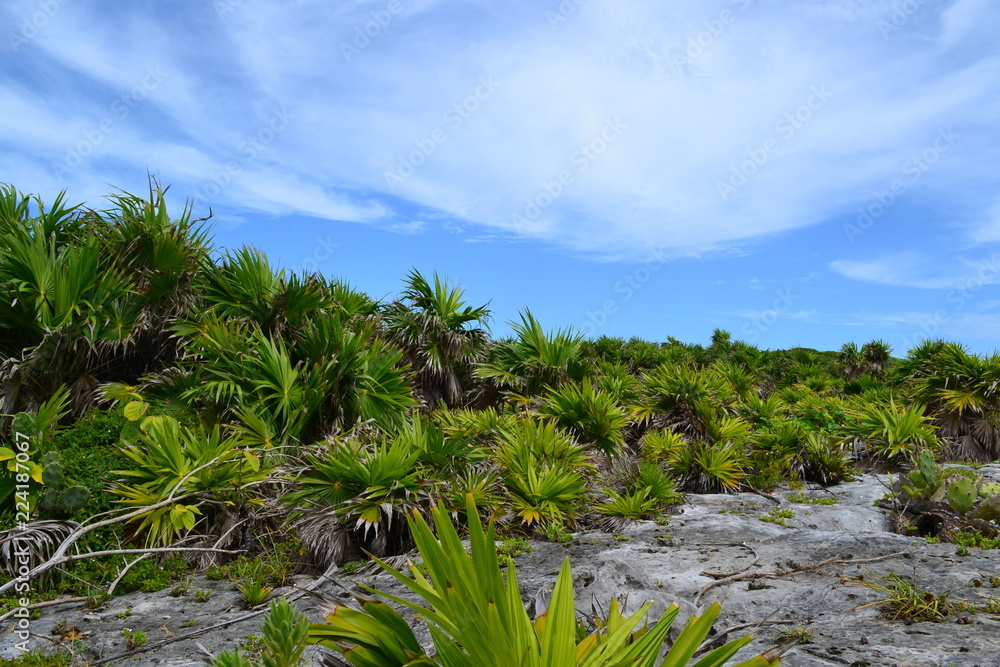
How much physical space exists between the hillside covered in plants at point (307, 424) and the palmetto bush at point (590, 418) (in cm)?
4

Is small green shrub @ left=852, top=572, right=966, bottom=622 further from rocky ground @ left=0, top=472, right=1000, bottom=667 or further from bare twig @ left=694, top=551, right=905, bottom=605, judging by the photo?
bare twig @ left=694, top=551, right=905, bottom=605

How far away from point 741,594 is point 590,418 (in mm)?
5678

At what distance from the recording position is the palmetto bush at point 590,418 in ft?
35.2

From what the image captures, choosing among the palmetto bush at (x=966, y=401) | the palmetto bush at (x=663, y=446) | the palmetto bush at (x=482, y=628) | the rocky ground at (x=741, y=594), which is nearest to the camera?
the palmetto bush at (x=482, y=628)

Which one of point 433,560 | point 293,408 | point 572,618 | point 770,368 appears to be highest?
point 770,368

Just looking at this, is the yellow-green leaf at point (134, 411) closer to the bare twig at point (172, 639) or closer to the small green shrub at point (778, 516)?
the bare twig at point (172, 639)

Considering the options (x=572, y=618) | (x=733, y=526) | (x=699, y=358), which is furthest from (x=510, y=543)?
(x=699, y=358)

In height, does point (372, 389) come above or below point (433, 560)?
above

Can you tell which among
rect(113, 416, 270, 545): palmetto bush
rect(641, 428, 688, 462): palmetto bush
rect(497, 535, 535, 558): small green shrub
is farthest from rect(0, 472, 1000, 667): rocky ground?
rect(641, 428, 688, 462): palmetto bush

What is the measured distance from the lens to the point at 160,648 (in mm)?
4492

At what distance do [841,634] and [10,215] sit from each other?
1224 centimetres

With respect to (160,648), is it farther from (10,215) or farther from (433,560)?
(10,215)

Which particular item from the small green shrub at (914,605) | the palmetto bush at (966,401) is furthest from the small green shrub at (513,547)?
the palmetto bush at (966,401)

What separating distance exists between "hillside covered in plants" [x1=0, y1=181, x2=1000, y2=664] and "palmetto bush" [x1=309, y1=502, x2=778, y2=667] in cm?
365
